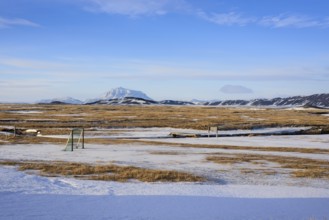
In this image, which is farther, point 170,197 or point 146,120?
point 146,120

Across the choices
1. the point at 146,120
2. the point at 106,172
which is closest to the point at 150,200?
the point at 106,172

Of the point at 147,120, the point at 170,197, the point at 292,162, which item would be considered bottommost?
the point at 292,162

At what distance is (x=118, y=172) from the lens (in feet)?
57.4

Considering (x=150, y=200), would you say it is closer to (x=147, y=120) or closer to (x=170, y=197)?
(x=170, y=197)

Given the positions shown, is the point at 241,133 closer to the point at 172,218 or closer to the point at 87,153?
the point at 87,153

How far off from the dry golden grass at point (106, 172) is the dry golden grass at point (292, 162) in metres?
4.96

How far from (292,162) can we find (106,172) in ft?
32.7

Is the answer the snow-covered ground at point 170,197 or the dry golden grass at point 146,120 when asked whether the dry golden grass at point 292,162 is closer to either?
the snow-covered ground at point 170,197

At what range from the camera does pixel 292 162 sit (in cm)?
2209

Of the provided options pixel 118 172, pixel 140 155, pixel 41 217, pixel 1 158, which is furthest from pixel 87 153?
pixel 41 217

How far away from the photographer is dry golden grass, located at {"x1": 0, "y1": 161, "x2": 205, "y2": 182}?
639 inches

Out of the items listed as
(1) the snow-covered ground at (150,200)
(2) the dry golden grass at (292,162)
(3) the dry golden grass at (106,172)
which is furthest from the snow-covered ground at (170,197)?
(2) the dry golden grass at (292,162)

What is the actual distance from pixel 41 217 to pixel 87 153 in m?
14.7

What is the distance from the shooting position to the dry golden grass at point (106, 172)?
1622 cm
